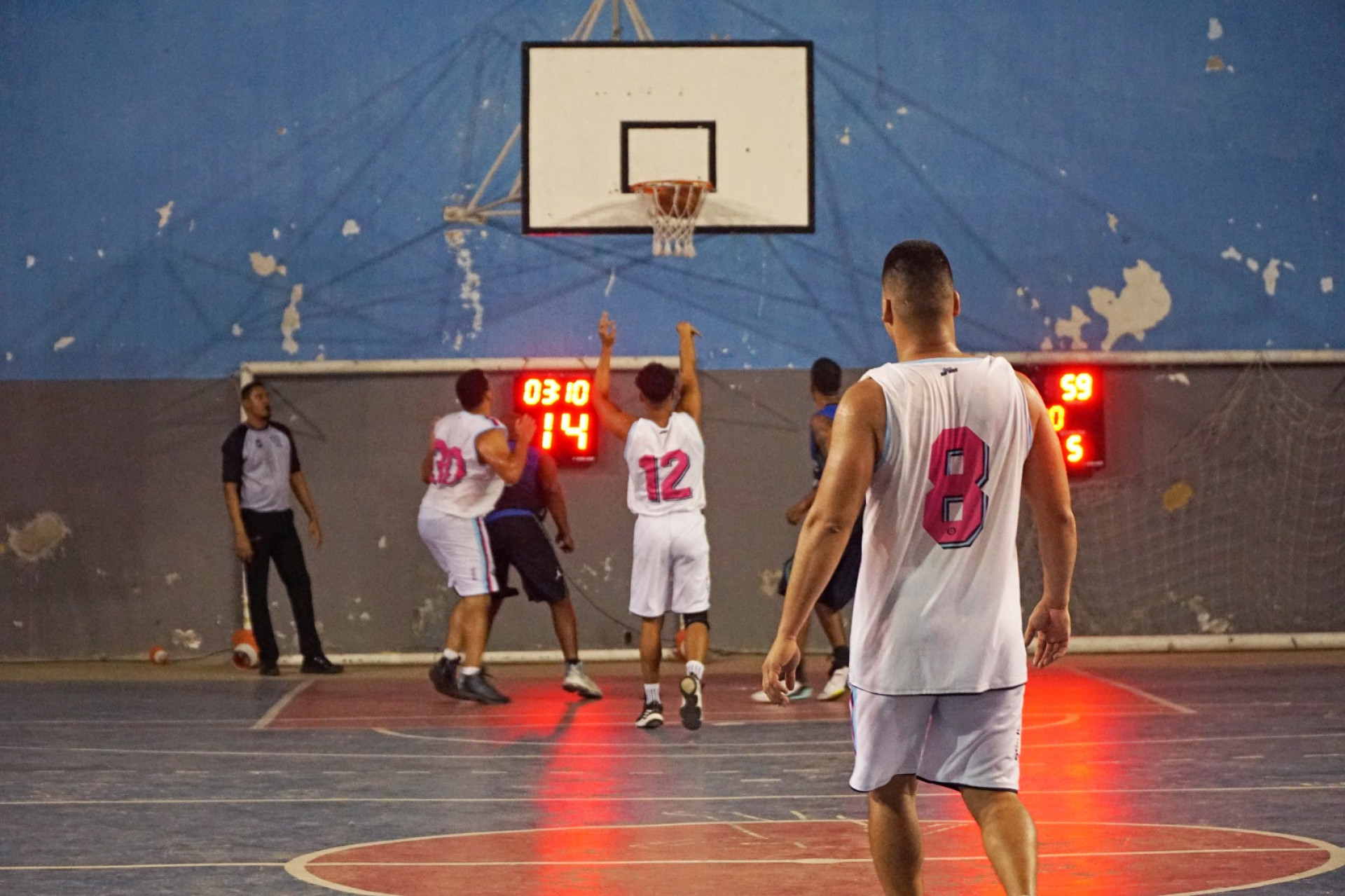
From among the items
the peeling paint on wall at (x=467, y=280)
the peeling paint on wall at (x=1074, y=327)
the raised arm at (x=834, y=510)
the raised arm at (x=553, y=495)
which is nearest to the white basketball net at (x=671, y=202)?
the peeling paint on wall at (x=467, y=280)

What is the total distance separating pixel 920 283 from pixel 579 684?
692 centimetres

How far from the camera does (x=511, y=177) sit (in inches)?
549

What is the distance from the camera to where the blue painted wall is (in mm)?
13984

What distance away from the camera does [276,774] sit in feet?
26.1

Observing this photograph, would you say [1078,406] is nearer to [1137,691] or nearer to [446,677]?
[1137,691]

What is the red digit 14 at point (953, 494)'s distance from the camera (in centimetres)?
416

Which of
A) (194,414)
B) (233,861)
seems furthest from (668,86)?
(233,861)

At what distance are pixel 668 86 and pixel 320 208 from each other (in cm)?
319

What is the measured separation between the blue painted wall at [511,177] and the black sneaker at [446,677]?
390 centimetres

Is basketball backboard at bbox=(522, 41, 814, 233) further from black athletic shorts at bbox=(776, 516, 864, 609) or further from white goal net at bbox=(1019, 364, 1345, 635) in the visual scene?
white goal net at bbox=(1019, 364, 1345, 635)

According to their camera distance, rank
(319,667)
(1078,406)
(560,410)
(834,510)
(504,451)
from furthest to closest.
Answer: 1. (1078,406)
2. (560,410)
3. (319,667)
4. (504,451)
5. (834,510)

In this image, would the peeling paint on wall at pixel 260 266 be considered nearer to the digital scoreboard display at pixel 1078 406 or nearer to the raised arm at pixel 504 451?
the raised arm at pixel 504 451

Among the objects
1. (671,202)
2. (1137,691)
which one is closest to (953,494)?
(1137,691)

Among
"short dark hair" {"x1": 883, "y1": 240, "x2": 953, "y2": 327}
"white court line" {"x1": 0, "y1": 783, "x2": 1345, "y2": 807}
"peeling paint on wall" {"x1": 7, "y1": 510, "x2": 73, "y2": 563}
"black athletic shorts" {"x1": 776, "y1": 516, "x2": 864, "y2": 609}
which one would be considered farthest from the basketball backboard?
"short dark hair" {"x1": 883, "y1": 240, "x2": 953, "y2": 327}
